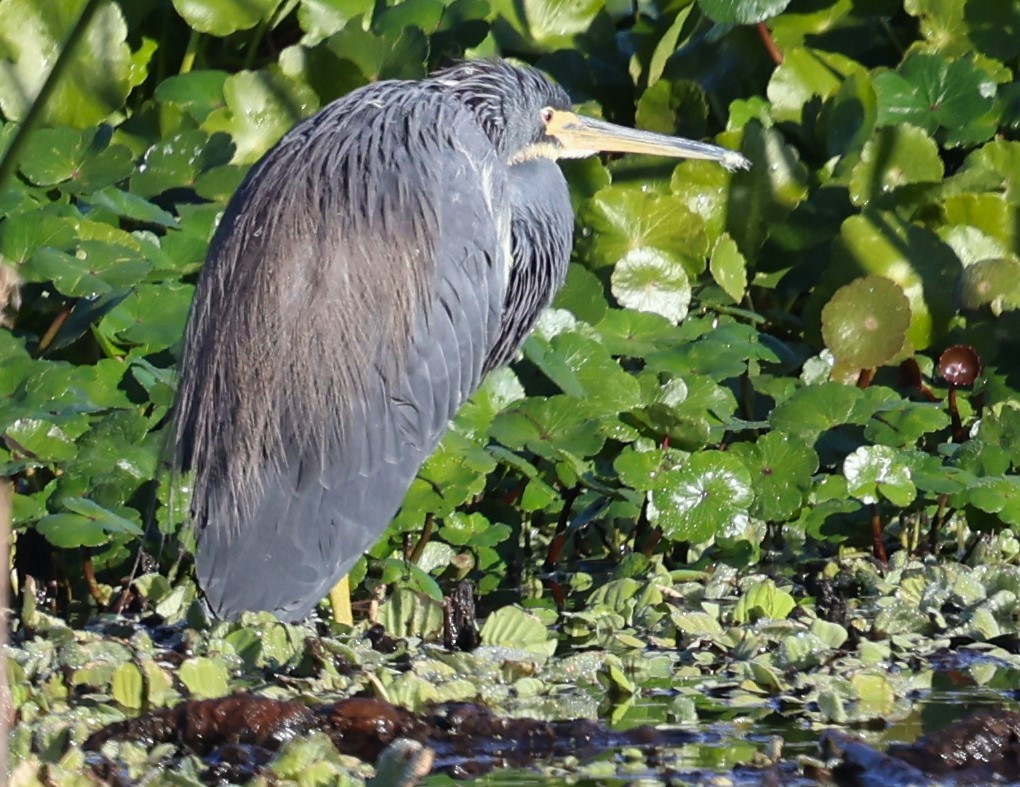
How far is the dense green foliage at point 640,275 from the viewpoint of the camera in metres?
4.64

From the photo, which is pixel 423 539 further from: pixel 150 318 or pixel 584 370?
pixel 150 318

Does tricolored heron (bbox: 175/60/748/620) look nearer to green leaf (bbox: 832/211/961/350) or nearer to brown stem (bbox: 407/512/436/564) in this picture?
brown stem (bbox: 407/512/436/564)

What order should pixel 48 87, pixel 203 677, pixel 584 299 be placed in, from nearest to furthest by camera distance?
pixel 48 87 < pixel 203 677 < pixel 584 299

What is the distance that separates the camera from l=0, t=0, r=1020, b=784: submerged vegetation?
11.8 feet

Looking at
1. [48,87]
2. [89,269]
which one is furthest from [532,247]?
[48,87]

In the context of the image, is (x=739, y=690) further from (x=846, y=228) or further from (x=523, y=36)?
(x=523, y=36)

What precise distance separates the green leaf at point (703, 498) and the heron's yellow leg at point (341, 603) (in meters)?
0.94

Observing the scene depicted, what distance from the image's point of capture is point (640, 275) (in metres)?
5.49

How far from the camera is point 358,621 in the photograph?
4.41 m

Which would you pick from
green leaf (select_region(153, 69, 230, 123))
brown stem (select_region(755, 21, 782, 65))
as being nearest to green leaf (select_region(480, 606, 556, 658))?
green leaf (select_region(153, 69, 230, 123))

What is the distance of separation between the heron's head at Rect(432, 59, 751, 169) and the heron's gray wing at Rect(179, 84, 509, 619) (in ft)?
1.45

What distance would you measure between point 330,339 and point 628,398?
3.97 feet

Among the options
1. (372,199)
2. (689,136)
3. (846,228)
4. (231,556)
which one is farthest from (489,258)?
(689,136)

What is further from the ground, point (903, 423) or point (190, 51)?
point (190, 51)
